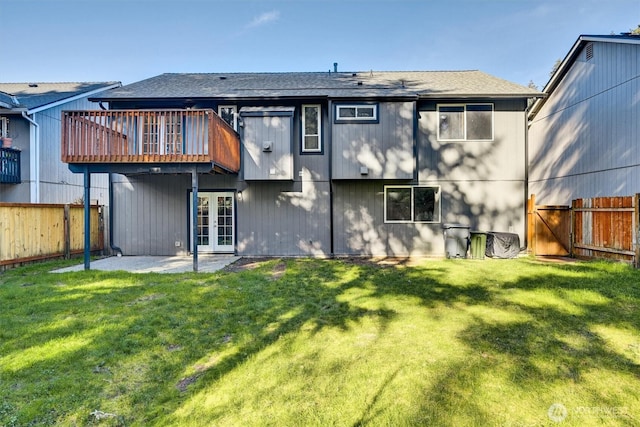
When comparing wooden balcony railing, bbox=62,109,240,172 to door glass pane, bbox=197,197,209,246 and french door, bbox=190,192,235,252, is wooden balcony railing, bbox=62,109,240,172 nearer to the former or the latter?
french door, bbox=190,192,235,252

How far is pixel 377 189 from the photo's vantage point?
10.2 metres

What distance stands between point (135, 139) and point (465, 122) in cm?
952

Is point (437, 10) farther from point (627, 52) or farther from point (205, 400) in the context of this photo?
point (205, 400)

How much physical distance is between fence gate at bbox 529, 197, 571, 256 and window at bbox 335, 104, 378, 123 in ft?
19.1

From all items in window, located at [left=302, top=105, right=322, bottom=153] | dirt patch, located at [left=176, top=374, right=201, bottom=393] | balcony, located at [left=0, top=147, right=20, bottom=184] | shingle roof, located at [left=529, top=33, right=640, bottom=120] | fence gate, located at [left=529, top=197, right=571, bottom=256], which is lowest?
dirt patch, located at [left=176, top=374, right=201, bottom=393]

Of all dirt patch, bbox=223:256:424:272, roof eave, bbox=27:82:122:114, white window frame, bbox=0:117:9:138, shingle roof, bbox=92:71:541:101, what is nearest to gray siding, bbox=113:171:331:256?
dirt patch, bbox=223:256:424:272

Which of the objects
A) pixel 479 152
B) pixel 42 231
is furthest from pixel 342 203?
pixel 42 231

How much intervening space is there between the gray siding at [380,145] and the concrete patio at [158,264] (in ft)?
14.6

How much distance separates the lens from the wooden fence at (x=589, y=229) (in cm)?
764

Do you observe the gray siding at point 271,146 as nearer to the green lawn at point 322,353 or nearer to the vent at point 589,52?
the green lawn at point 322,353

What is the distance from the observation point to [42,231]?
892 cm

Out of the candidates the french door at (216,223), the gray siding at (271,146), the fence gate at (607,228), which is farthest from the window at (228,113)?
the fence gate at (607,228)

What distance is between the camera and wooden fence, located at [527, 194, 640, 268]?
7.64 metres

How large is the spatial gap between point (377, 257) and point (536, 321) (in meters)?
5.80
